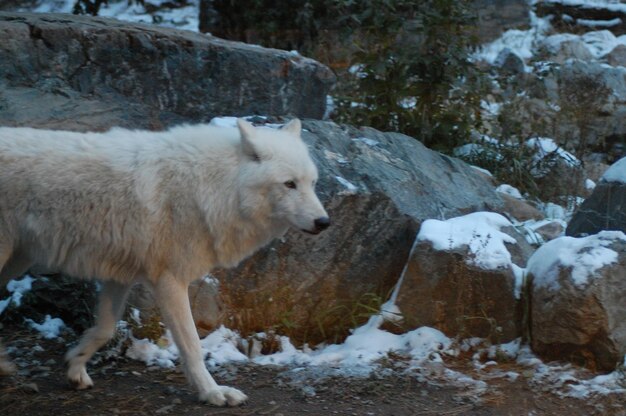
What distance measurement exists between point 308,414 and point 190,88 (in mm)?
3350

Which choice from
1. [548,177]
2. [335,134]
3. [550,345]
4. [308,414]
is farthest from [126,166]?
[548,177]

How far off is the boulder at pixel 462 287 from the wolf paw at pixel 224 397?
1.36 m

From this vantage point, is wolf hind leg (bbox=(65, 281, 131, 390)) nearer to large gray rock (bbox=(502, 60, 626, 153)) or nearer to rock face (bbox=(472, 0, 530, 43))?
large gray rock (bbox=(502, 60, 626, 153))

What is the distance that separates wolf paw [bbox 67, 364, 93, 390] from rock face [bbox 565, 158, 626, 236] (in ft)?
11.5

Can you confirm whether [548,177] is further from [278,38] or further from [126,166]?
[126,166]

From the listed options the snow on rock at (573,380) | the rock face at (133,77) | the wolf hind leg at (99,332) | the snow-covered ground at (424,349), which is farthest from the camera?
the rock face at (133,77)

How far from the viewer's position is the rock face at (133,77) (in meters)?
6.07

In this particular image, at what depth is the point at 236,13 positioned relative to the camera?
35.0 feet

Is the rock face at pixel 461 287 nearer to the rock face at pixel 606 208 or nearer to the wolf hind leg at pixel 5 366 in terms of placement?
the rock face at pixel 606 208

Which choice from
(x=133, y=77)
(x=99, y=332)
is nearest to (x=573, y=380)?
(x=99, y=332)

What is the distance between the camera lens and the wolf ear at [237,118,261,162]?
14.2 ft

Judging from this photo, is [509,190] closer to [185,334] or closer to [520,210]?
[520,210]

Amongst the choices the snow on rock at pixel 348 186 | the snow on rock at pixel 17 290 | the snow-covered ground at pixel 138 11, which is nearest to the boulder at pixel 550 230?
the snow on rock at pixel 348 186

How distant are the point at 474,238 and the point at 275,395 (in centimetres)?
162
